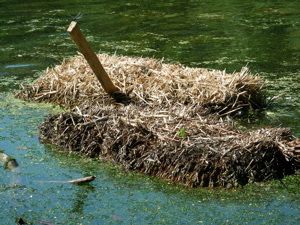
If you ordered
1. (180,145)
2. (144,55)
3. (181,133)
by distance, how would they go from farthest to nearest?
(144,55), (181,133), (180,145)

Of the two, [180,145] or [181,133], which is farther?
[181,133]

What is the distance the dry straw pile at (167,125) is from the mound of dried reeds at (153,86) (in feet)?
0.04

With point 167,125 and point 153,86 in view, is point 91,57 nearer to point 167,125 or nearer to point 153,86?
point 153,86

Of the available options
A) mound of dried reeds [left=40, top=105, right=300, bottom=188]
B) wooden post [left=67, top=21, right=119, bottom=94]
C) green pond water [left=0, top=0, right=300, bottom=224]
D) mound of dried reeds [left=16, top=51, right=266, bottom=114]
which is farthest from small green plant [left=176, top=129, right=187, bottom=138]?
wooden post [left=67, top=21, right=119, bottom=94]

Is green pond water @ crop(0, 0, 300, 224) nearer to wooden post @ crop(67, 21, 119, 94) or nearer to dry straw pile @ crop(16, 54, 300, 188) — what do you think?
dry straw pile @ crop(16, 54, 300, 188)

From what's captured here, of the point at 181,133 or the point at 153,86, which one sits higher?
the point at 153,86

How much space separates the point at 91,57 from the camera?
6.13 m

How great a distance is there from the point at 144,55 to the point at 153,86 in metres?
2.76

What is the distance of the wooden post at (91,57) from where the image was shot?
5887 millimetres

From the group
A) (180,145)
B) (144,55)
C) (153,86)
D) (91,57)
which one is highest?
(91,57)

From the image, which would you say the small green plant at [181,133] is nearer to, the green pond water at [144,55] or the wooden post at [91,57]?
the green pond water at [144,55]

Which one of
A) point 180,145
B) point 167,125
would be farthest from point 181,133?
point 167,125

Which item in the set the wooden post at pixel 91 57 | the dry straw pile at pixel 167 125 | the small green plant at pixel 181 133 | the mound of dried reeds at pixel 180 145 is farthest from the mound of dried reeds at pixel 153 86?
the small green plant at pixel 181 133

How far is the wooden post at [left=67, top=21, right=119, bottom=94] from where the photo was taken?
589 centimetres
